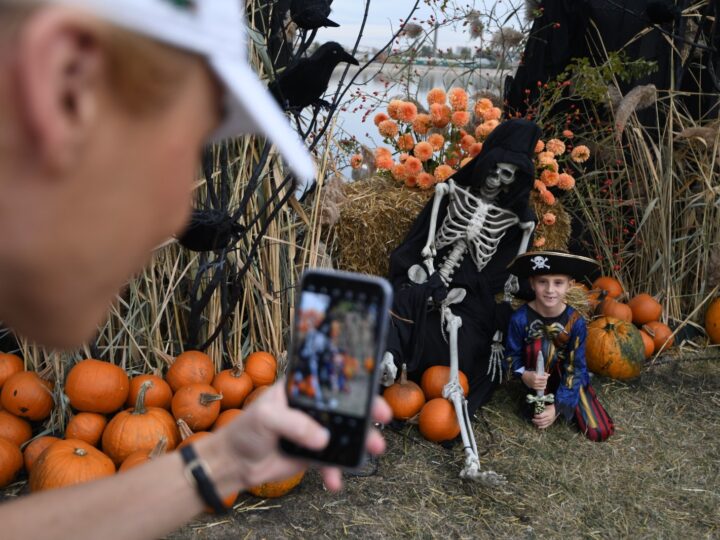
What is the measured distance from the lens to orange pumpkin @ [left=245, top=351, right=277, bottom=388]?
338cm

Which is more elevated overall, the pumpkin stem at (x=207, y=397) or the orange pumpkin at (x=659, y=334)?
the orange pumpkin at (x=659, y=334)

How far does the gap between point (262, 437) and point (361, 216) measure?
11.1ft

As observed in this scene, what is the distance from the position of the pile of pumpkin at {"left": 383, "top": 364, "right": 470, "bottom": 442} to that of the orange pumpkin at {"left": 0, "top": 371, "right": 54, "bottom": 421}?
164cm

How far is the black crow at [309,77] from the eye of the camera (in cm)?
272

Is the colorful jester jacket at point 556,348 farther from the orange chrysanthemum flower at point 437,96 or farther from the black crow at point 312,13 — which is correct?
the black crow at point 312,13

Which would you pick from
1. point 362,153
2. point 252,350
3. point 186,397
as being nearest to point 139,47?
point 186,397

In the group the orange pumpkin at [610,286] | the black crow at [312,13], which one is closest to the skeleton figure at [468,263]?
the orange pumpkin at [610,286]

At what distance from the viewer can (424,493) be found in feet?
10.3

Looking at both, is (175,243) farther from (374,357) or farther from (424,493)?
(374,357)

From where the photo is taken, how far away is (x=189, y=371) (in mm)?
3246

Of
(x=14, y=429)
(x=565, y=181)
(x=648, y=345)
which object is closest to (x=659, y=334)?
(x=648, y=345)

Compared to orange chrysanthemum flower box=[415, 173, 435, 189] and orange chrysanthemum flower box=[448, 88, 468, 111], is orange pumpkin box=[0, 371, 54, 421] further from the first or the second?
orange chrysanthemum flower box=[448, 88, 468, 111]

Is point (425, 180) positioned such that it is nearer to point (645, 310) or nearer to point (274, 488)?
point (645, 310)

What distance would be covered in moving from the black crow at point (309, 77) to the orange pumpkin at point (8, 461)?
5.86 ft
